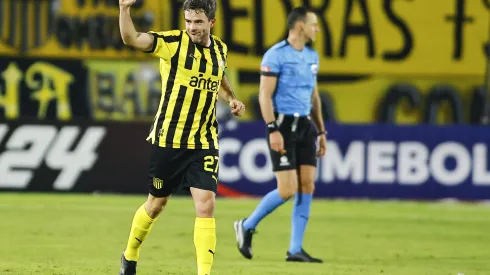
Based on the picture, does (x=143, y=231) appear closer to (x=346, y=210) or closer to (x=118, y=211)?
(x=118, y=211)

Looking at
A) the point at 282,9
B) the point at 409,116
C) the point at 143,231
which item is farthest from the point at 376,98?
the point at 143,231

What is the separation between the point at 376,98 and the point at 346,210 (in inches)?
247

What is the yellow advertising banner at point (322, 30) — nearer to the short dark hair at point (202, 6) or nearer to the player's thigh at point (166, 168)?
the player's thigh at point (166, 168)

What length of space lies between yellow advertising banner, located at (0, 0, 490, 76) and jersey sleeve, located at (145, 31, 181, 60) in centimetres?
1359

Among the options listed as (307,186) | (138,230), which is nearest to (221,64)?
(138,230)

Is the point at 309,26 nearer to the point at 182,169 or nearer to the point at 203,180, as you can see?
the point at 182,169

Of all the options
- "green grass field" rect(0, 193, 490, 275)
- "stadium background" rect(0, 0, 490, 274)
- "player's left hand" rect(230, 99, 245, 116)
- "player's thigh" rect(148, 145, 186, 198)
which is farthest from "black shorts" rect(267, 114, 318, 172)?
"stadium background" rect(0, 0, 490, 274)

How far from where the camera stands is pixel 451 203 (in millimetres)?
19406

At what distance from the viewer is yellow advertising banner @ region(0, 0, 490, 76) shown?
72.7 feet

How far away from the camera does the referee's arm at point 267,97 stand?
36.5ft

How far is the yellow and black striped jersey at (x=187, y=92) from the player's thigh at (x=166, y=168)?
5 centimetres

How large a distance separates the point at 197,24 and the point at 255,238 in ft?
17.7

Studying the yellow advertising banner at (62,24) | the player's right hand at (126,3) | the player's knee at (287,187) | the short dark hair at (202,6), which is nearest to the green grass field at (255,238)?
the player's knee at (287,187)

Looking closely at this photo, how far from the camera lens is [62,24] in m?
22.2
